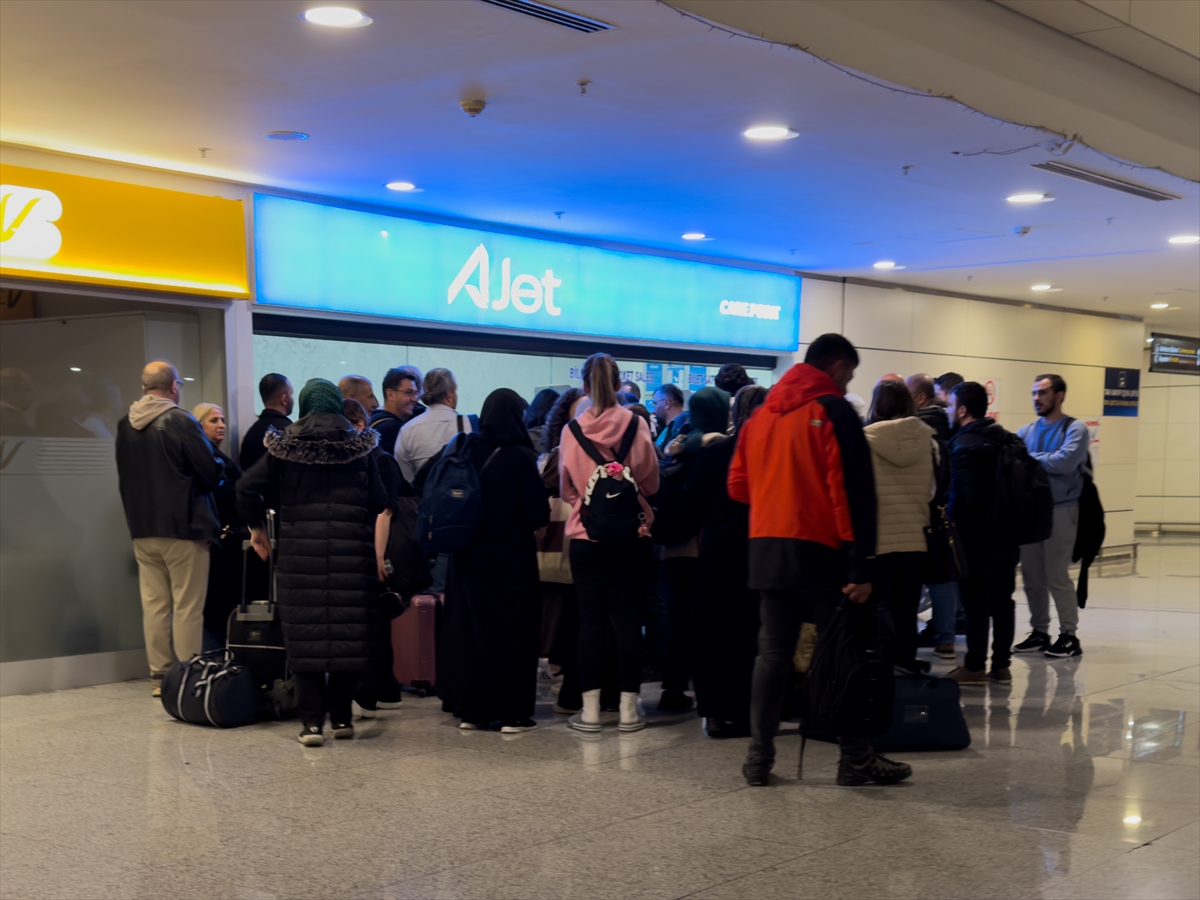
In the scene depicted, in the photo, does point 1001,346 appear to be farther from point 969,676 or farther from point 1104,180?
point 969,676

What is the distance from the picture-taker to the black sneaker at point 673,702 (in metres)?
6.18

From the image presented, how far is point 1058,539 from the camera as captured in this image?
7949 mm

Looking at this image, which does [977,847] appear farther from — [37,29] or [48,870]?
[37,29]

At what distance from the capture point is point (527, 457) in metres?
5.59

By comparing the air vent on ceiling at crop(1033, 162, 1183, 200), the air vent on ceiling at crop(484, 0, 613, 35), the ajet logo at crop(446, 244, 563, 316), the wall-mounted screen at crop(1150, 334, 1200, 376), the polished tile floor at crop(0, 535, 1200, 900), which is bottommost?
the polished tile floor at crop(0, 535, 1200, 900)

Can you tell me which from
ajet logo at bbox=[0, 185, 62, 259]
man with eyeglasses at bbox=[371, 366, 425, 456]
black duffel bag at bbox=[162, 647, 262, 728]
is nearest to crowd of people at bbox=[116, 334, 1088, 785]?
man with eyeglasses at bbox=[371, 366, 425, 456]

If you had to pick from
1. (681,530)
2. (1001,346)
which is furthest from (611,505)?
(1001,346)

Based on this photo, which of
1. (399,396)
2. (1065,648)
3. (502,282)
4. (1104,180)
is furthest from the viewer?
(502,282)

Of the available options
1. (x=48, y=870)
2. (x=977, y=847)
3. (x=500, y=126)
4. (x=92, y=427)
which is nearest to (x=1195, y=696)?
(x=977, y=847)

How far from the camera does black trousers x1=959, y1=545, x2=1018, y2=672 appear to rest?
6.77 m

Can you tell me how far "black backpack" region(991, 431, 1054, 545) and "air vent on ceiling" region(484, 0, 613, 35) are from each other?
3502 millimetres

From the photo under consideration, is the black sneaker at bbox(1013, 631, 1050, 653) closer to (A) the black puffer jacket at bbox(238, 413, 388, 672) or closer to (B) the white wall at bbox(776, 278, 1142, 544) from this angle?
(A) the black puffer jacket at bbox(238, 413, 388, 672)

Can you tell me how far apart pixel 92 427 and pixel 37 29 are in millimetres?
2930

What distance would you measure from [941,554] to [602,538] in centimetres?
181
